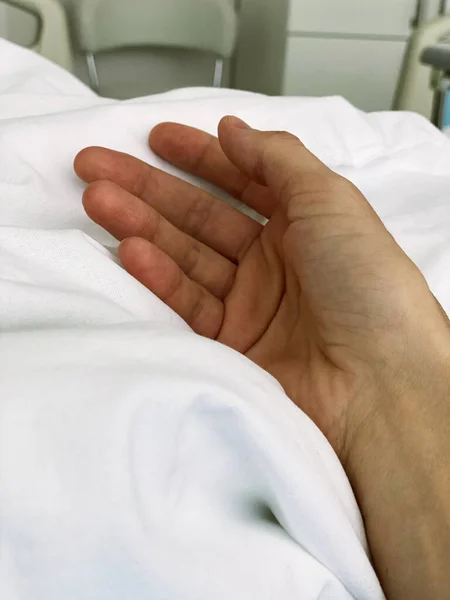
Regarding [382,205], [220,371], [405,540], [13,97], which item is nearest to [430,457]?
[405,540]

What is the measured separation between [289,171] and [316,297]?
4.1 inches

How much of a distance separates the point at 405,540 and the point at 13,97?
56 cm

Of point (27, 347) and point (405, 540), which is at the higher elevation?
point (27, 347)

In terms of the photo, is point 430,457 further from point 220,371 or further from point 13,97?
point 13,97

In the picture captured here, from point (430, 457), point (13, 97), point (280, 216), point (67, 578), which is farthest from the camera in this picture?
point (13, 97)

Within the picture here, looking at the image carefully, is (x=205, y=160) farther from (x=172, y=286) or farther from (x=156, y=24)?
(x=156, y=24)

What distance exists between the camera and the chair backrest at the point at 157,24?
5.81 ft

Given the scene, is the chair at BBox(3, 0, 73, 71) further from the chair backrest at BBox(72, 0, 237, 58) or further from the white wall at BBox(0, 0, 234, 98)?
the white wall at BBox(0, 0, 234, 98)

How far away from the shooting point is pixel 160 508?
26 centimetres

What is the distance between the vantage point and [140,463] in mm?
260

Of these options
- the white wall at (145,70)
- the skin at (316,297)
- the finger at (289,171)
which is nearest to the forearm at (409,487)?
the skin at (316,297)

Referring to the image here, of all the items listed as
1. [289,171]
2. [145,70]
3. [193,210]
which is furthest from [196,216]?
[145,70]

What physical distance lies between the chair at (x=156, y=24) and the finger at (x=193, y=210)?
54.1 inches

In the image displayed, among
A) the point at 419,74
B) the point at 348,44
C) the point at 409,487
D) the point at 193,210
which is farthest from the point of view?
the point at 348,44
